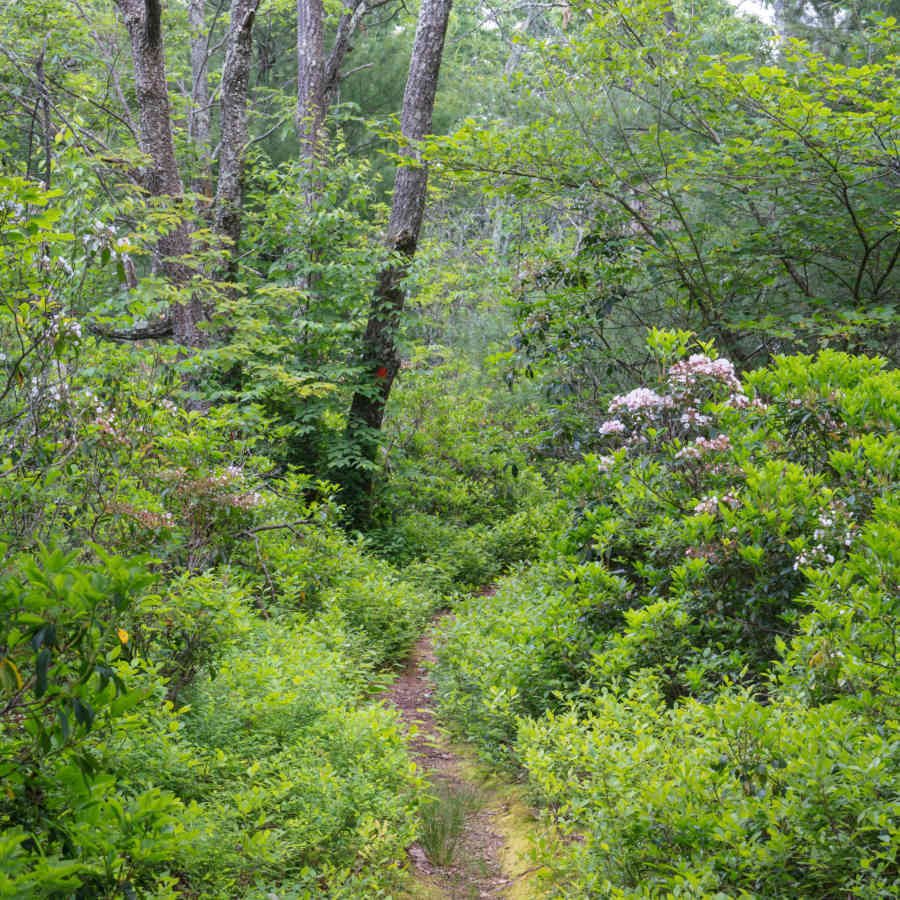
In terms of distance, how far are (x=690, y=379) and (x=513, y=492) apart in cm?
614

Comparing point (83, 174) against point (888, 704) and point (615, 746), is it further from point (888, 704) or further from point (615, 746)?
point (888, 704)

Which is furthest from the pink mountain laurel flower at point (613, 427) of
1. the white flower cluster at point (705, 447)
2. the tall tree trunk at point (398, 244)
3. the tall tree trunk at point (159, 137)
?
the tall tree trunk at point (159, 137)

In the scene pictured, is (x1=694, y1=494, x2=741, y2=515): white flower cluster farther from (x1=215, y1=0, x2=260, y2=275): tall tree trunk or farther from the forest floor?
(x1=215, y1=0, x2=260, y2=275): tall tree trunk

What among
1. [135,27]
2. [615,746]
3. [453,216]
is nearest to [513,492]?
[135,27]

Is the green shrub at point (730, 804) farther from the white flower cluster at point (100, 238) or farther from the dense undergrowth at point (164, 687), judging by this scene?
the white flower cluster at point (100, 238)

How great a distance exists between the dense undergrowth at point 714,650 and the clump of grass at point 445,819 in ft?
1.07

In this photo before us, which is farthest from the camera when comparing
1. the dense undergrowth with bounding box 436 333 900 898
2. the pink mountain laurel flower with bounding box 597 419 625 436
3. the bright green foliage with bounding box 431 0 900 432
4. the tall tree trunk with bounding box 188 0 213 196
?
the tall tree trunk with bounding box 188 0 213 196

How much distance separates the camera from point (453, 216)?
74.1 ft

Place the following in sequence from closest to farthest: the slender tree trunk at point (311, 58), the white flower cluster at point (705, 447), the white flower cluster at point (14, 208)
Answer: the white flower cluster at point (14, 208)
the white flower cluster at point (705, 447)
the slender tree trunk at point (311, 58)

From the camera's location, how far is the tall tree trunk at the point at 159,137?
7.79m

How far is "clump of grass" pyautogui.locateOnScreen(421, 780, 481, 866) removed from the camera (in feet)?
12.5

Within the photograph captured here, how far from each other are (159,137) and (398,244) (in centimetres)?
273

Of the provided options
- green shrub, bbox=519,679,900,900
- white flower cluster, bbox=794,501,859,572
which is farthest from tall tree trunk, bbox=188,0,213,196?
green shrub, bbox=519,679,900,900

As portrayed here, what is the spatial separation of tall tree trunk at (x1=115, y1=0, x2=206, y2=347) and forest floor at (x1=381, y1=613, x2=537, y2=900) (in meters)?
5.13
